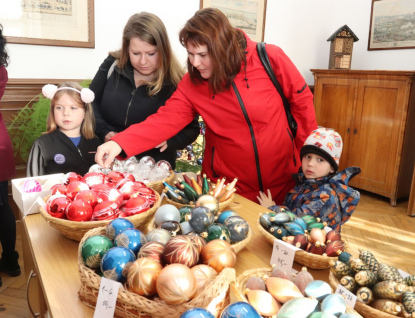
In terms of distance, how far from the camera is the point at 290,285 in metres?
0.79

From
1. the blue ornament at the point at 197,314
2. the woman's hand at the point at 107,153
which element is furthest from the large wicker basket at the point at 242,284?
the woman's hand at the point at 107,153

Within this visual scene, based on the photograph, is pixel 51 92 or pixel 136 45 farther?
pixel 51 92

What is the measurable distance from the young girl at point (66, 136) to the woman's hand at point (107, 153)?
547mm

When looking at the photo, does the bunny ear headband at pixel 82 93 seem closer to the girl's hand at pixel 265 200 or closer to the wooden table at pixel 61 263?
the wooden table at pixel 61 263

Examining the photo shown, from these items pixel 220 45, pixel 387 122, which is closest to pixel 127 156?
pixel 220 45

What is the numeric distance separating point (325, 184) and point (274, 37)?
342cm

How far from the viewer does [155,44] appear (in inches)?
75.0

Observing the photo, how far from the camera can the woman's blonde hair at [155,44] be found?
6.10 ft

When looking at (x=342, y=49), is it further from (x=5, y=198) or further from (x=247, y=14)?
(x=5, y=198)

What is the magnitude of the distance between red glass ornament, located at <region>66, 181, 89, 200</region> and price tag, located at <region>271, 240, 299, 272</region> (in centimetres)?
65

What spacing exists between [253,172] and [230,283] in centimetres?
104

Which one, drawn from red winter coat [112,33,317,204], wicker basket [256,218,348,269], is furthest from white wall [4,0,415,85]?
wicker basket [256,218,348,269]

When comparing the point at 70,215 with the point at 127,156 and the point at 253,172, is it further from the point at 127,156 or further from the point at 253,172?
the point at 253,172

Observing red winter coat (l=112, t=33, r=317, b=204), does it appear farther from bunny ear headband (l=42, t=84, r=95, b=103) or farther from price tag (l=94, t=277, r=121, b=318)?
price tag (l=94, t=277, r=121, b=318)
